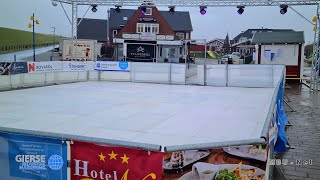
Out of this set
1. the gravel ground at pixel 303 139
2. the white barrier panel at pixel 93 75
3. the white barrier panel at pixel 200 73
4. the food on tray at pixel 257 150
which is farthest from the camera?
the white barrier panel at pixel 93 75

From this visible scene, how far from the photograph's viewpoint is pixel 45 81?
1856 centimetres

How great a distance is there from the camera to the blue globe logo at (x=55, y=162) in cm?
409

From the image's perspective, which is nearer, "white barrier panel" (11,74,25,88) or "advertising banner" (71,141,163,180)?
"advertising banner" (71,141,163,180)

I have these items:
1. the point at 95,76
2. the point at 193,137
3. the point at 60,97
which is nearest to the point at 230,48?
the point at 95,76

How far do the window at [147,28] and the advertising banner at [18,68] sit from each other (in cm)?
3392

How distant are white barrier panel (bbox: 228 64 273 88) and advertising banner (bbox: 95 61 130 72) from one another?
250 inches

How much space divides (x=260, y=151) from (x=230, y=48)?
7801cm

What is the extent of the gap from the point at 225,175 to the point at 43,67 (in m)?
16.4

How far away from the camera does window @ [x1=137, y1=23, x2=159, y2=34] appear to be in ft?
165

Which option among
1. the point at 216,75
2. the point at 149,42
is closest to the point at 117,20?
the point at 149,42

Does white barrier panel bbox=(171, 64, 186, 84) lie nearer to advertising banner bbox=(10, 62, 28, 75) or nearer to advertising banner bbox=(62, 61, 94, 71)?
advertising banner bbox=(62, 61, 94, 71)

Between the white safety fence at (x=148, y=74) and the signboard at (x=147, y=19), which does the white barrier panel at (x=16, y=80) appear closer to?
the white safety fence at (x=148, y=74)


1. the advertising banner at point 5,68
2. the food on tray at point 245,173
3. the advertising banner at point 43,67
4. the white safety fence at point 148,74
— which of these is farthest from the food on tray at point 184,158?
the advertising banner at point 43,67

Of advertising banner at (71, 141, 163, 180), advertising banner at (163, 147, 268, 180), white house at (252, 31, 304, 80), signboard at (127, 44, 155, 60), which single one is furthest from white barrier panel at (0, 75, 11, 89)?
signboard at (127, 44, 155, 60)
